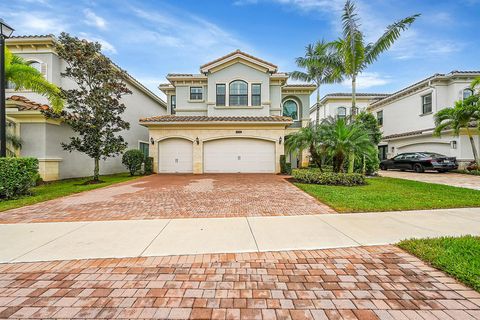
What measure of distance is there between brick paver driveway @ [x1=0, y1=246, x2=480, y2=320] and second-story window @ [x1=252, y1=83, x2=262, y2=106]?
52.2ft

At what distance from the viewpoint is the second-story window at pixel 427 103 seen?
2147 centimetres

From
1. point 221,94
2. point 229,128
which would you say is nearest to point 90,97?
point 229,128

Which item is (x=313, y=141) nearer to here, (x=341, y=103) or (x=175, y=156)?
(x=175, y=156)

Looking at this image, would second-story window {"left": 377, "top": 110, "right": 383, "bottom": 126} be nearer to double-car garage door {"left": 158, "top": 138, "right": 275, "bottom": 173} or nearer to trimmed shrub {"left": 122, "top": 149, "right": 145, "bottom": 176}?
double-car garage door {"left": 158, "top": 138, "right": 275, "bottom": 173}

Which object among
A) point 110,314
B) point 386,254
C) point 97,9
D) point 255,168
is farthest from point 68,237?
point 255,168

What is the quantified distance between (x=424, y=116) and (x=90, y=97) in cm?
2761

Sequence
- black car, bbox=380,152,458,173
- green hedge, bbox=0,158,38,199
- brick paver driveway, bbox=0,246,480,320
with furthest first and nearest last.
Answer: black car, bbox=380,152,458,173
green hedge, bbox=0,158,38,199
brick paver driveway, bbox=0,246,480,320

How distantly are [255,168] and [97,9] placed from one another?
42.2ft

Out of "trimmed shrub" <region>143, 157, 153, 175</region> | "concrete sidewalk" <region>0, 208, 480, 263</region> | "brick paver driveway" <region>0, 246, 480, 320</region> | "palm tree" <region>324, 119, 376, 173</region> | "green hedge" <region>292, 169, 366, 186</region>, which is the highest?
"palm tree" <region>324, 119, 376, 173</region>

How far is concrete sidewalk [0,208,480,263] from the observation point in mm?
4012

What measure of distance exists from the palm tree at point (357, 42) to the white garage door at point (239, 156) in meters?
7.05

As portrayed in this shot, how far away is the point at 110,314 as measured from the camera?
2385mm

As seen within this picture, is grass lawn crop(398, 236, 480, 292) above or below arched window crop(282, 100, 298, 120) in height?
below

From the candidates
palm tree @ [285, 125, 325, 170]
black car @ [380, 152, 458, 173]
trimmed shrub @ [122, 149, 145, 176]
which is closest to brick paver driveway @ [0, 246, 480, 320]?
palm tree @ [285, 125, 325, 170]
